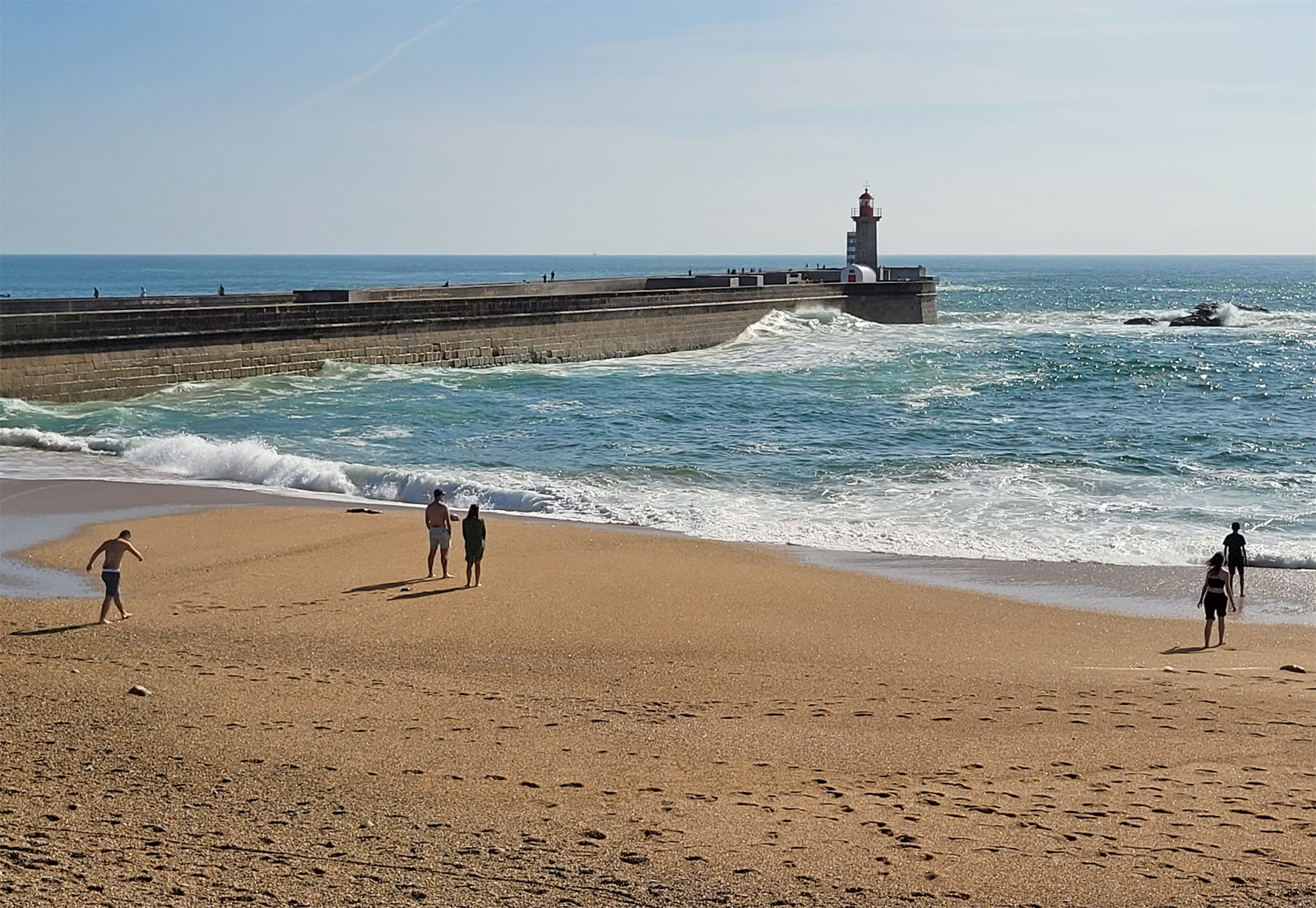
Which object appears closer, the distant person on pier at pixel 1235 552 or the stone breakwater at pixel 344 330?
the distant person on pier at pixel 1235 552

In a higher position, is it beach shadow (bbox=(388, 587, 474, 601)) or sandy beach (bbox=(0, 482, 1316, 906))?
beach shadow (bbox=(388, 587, 474, 601))

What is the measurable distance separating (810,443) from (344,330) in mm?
13095

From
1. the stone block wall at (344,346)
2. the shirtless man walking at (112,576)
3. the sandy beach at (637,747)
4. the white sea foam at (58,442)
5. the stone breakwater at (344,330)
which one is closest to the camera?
the sandy beach at (637,747)

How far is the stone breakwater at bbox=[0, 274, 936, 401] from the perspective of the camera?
25.7 m

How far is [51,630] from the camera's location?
10773 millimetres

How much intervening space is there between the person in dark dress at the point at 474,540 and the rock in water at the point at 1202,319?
2111 inches

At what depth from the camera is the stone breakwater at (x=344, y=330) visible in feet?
84.2

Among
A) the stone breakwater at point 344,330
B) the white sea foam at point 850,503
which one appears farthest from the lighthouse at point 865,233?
the white sea foam at point 850,503

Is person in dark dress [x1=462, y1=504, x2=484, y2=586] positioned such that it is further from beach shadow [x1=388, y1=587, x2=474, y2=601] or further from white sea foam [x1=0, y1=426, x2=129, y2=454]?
white sea foam [x1=0, y1=426, x2=129, y2=454]

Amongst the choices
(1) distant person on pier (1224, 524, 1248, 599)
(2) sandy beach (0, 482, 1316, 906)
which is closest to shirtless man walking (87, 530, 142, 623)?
(2) sandy beach (0, 482, 1316, 906)

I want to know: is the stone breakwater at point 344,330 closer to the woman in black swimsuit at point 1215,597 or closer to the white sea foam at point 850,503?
the white sea foam at point 850,503

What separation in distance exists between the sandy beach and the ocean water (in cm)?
363

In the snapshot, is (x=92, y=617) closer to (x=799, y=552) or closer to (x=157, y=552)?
(x=157, y=552)

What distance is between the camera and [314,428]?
79.0ft
